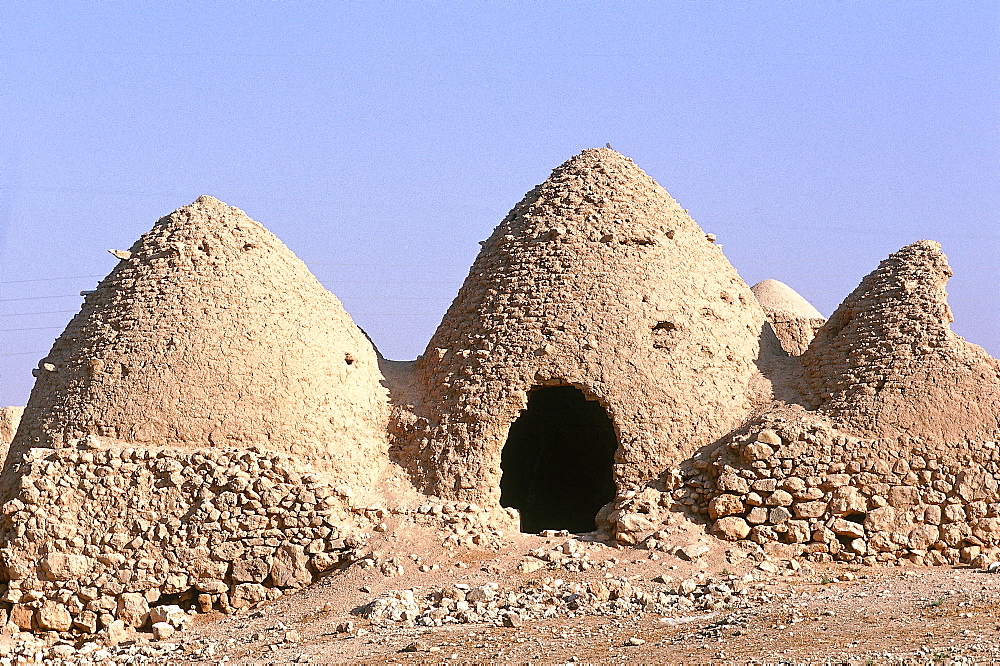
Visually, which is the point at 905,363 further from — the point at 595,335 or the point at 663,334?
the point at 595,335

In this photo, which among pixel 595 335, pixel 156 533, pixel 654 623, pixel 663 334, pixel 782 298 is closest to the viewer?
pixel 654 623

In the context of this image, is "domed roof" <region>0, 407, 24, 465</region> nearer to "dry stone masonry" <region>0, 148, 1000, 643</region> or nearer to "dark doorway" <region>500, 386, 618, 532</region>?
"dry stone masonry" <region>0, 148, 1000, 643</region>

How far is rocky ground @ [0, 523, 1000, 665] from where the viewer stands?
9.58 meters

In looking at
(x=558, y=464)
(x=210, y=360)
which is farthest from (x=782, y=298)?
(x=210, y=360)

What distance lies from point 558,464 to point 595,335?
3.60 meters

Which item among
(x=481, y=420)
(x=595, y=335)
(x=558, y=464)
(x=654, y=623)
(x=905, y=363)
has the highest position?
(x=595, y=335)

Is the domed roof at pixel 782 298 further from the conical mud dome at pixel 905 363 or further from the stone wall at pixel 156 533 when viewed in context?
the stone wall at pixel 156 533

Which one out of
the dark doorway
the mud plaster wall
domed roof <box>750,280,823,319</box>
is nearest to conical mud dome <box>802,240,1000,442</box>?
the mud plaster wall

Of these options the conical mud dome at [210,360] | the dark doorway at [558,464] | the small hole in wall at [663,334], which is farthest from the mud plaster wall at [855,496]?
the conical mud dome at [210,360]

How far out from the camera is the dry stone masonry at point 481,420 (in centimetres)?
1303

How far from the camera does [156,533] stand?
13133 millimetres

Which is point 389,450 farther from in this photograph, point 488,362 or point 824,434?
point 824,434

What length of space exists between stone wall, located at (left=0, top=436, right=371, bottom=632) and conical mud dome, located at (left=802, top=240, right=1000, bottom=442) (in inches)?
224

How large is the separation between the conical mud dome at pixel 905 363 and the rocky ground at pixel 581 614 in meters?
1.78
